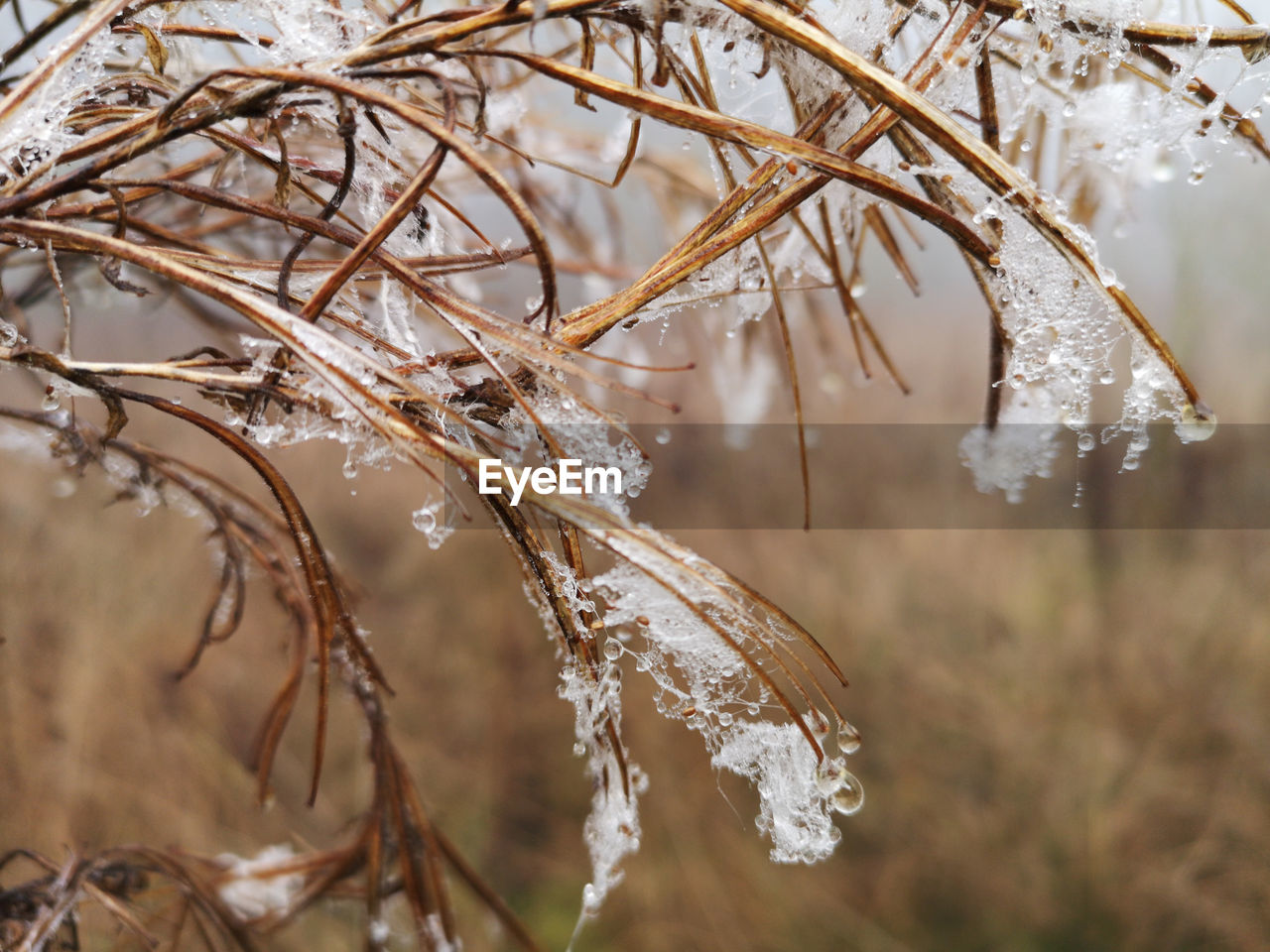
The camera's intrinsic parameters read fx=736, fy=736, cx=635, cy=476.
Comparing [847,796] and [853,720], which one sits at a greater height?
[847,796]

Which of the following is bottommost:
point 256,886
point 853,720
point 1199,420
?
point 853,720

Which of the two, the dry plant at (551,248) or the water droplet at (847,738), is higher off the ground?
the dry plant at (551,248)

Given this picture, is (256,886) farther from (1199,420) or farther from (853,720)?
(853,720)

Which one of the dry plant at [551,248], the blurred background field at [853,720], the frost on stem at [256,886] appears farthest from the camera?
the blurred background field at [853,720]

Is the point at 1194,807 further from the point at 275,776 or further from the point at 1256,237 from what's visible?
the point at 275,776

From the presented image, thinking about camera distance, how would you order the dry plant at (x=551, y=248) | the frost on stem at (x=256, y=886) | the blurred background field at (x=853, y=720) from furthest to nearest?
the blurred background field at (x=853, y=720) < the frost on stem at (x=256, y=886) < the dry plant at (x=551, y=248)

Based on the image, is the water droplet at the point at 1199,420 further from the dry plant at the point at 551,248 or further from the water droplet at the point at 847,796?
the water droplet at the point at 847,796

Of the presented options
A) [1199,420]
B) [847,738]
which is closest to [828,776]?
[847,738]

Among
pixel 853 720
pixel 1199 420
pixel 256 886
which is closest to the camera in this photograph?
pixel 1199 420

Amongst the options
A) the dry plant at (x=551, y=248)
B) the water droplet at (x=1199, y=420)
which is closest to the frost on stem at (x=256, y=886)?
the dry plant at (x=551, y=248)
